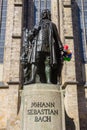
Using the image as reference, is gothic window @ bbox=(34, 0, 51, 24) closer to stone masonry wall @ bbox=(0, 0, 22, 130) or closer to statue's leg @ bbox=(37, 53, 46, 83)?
stone masonry wall @ bbox=(0, 0, 22, 130)

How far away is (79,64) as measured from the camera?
1689 cm

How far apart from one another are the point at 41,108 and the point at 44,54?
1437mm

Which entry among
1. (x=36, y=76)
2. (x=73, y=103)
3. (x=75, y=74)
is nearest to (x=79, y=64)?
(x=75, y=74)

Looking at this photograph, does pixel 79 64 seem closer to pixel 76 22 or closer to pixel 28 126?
pixel 76 22

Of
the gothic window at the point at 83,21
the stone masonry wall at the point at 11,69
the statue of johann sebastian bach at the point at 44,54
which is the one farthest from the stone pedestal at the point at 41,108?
the gothic window at the point at 83,21

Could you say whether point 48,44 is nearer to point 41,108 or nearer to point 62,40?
point 41,108

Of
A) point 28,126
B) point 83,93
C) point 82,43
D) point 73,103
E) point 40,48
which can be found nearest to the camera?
point 28,126

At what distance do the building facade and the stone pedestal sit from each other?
8242mm

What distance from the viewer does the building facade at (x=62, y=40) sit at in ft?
48.0

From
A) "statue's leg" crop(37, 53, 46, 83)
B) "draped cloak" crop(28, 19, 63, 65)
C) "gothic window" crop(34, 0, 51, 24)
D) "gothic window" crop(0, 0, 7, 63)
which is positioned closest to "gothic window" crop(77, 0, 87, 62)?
"gothic window" crop(34, 0, 51, 24)

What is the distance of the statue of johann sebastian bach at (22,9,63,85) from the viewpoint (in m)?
5.66

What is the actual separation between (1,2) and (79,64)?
28.3 ft

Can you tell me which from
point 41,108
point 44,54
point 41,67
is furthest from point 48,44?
point 41,108

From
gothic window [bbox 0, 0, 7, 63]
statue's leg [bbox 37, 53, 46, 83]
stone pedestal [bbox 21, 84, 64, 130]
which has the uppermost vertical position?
gothic window [bbox 0, 0, 7, 63]
